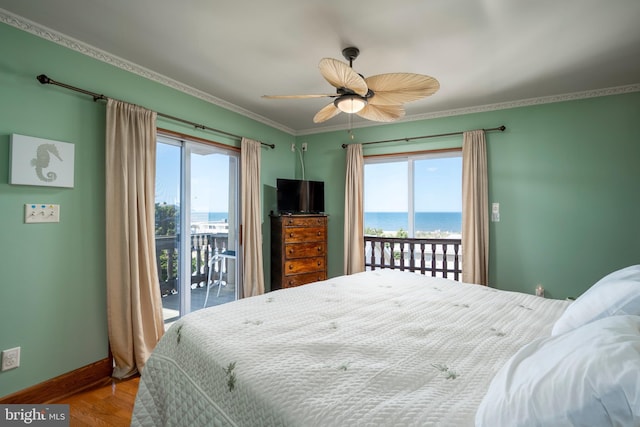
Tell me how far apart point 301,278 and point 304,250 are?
373 mm

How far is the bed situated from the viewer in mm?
875

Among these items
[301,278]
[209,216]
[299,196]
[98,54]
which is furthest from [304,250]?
[98,54]

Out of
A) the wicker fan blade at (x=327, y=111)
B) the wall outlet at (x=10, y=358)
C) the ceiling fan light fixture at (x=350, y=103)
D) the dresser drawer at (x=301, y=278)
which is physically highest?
the wicker fan blade at (x=327, y=111)

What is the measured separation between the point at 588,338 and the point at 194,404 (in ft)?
4.33

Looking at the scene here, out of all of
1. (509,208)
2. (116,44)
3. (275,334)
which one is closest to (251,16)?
(116,44)

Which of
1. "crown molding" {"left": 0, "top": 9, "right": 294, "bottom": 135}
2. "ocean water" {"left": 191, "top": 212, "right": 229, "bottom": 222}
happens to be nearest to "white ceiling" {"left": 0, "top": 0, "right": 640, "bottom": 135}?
"crown molding" {"left": 0, "top": 9, "right": 294, "bottom": 135}

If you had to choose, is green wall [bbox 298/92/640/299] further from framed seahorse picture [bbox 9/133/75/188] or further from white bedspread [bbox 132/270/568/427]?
framed seahorse picture [bbox 9/133/75/188]

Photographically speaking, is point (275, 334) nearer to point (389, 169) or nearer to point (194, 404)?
point (194, 404)

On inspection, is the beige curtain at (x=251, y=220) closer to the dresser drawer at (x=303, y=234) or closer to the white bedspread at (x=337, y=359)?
the dresser drawer at (x=303, y=234)

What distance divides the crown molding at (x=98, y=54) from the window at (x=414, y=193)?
7.33 ft

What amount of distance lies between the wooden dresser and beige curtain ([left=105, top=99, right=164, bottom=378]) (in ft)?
5.45

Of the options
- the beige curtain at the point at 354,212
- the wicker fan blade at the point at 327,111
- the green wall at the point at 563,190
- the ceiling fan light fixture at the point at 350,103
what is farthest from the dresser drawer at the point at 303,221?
the ceiling fan light fixture at the point at 350,103

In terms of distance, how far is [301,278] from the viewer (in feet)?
13.8

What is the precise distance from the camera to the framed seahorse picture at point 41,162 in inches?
81.7
